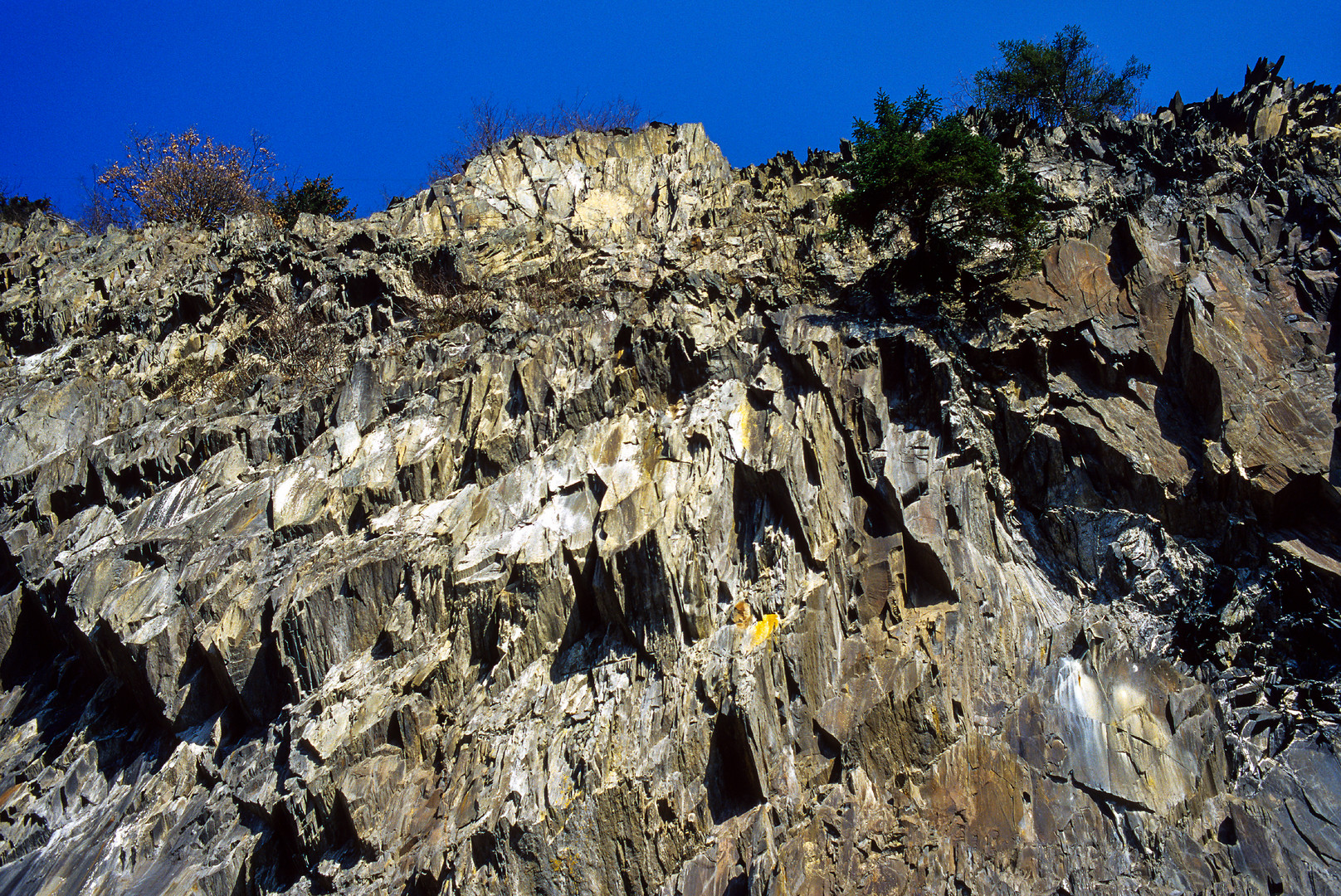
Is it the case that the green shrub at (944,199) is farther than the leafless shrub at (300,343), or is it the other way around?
the leafless shrub at (300,343)

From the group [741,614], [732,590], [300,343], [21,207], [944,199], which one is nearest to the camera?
[741,614]

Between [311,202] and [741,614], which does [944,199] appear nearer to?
[741,614]

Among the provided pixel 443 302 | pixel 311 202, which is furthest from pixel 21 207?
pixel 443 302

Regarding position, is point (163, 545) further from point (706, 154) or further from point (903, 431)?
point (706, 154)

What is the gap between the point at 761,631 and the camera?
472 inches

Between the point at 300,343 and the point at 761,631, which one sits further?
the point at 300,343

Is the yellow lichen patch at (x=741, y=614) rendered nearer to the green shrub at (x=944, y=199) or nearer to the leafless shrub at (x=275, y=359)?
the green shrub at (x=944, y=199)

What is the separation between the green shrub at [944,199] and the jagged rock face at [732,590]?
3.78 ft

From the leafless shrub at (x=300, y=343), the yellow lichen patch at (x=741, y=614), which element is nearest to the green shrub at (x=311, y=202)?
the leafless shrub at (x=300, y=343)

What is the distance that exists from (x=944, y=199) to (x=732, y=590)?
1043cm

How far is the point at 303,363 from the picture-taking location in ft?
60.6

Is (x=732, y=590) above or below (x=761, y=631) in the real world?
above

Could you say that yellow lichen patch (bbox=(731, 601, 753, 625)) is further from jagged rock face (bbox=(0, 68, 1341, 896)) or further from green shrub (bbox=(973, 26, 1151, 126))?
green shrub (bbox=(973, 26, 1151, 126))

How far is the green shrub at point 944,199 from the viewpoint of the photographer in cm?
1605
